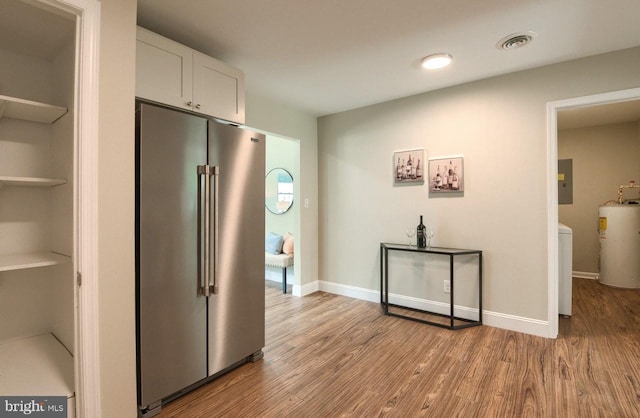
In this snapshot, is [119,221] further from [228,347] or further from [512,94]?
[512,94]

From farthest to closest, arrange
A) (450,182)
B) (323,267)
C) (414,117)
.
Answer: (323,267) < (414,117) < (450,182)

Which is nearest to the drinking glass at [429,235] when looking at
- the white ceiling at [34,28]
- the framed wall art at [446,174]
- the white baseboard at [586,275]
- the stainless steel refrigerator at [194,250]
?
the framed wall art at [446,174]

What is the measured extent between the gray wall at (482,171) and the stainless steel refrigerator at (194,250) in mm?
1855

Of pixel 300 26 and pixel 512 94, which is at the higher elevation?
pixel 300 26

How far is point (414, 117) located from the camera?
3531 mm

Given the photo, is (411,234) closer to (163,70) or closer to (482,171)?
(482,171)

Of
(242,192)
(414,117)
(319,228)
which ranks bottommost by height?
(319,228)

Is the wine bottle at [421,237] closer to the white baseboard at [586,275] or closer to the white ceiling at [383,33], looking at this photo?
the white ceiling at [383,33]

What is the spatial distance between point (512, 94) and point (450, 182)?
996 millimetres

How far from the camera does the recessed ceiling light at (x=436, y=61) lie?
2549 mm

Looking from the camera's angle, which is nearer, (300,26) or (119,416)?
(119,416)

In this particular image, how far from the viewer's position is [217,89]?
7.72ft

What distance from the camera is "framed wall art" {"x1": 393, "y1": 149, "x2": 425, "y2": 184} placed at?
3484 millimetres

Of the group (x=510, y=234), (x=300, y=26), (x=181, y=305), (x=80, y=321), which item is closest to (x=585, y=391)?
(x=510, y=234)
